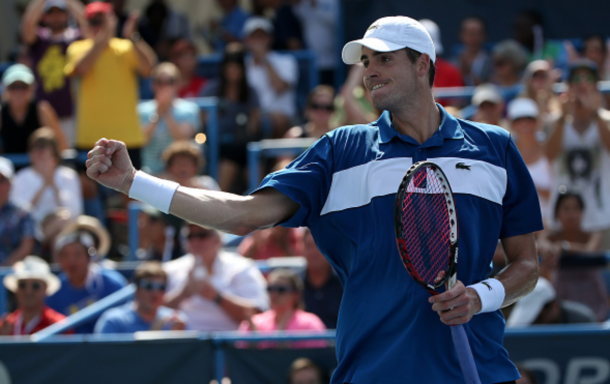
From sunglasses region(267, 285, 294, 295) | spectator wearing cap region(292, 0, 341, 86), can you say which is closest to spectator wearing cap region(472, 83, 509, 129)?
sunglasses region(267, 285, 294, 295)

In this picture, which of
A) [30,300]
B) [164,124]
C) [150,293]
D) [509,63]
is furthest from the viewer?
[509,63]

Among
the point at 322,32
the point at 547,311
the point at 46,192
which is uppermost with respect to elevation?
the point at 322,32

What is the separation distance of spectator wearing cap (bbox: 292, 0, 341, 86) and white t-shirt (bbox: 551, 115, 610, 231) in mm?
4590

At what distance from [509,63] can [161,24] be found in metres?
4.84

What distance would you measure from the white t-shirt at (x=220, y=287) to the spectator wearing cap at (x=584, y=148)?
2.81 m

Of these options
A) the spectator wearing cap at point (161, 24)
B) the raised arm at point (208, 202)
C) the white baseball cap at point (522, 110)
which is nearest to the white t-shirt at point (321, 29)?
the spectator wearing cap at point (161, 24)

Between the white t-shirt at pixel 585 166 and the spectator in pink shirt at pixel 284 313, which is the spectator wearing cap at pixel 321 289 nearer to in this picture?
the spectator in pink shirt at pixel 284 313

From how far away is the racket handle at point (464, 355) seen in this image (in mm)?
3281

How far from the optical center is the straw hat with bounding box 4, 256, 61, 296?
755cm

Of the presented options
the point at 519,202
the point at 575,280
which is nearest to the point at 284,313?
the point at 575,280

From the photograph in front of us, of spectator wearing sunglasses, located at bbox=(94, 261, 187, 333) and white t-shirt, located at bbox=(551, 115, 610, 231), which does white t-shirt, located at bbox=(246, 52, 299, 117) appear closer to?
white t-shirt, located at bbox=(551, 115, 610, 231)

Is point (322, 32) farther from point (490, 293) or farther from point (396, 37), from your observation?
point (490, 293)

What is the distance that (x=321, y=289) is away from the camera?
713 cm

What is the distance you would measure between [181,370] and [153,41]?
7.32 meters
